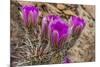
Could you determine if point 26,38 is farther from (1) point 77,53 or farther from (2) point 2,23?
(1) point 77,53

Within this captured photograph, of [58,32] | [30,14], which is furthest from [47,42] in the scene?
[30,14]

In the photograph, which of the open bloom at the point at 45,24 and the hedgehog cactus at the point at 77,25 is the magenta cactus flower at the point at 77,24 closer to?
the hedgehog cactus at the point at 77,25

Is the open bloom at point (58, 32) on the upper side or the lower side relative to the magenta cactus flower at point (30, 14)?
lower

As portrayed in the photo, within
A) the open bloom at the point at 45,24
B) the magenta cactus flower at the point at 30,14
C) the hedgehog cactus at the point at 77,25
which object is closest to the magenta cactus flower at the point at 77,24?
the hedgehog cactus at the point at 77,25

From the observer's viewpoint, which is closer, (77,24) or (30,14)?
(30,14)

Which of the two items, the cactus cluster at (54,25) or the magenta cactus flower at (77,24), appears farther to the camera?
the magenta cactus flower at (77,24)

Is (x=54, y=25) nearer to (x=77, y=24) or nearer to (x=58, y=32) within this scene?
(x=58, y=32)

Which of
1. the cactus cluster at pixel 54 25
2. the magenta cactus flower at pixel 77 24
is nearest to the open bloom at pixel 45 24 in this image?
the cactus cluster at pixel 54 25
